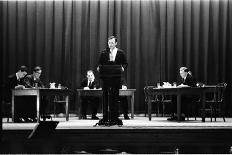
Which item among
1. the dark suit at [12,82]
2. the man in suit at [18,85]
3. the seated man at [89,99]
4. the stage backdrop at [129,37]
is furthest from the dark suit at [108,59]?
the stage backdrop at [129,37]

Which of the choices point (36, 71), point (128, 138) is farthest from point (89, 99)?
point (128, 138)

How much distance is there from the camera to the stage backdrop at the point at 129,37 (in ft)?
37.2

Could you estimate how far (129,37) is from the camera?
11.4 metres

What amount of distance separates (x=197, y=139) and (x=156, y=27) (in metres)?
5.70

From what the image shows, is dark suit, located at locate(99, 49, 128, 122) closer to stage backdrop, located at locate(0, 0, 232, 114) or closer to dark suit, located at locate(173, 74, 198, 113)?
dark suit, located at locate(173, 74, 198, 113)

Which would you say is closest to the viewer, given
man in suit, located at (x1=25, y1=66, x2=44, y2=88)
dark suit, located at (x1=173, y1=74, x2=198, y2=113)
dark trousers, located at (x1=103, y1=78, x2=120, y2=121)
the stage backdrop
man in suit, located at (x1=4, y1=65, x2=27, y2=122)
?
dark trousers, located at (x1=103, y1=78, x2=120, y2=121)

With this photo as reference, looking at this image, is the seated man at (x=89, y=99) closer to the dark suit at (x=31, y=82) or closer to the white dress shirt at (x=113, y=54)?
the dark suit at (x=31, y=82)

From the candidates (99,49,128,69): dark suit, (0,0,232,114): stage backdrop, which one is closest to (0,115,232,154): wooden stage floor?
(99,49,128,69): dark suit

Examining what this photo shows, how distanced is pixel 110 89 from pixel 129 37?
5.06 metres

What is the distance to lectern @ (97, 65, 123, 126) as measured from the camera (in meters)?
6.25

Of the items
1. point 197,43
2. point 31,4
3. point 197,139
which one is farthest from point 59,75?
point 197,139

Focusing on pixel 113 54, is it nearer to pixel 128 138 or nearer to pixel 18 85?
pixel 128 138

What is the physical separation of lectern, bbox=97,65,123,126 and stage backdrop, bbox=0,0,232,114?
15.9ft

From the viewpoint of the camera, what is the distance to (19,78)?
852 centimetres
